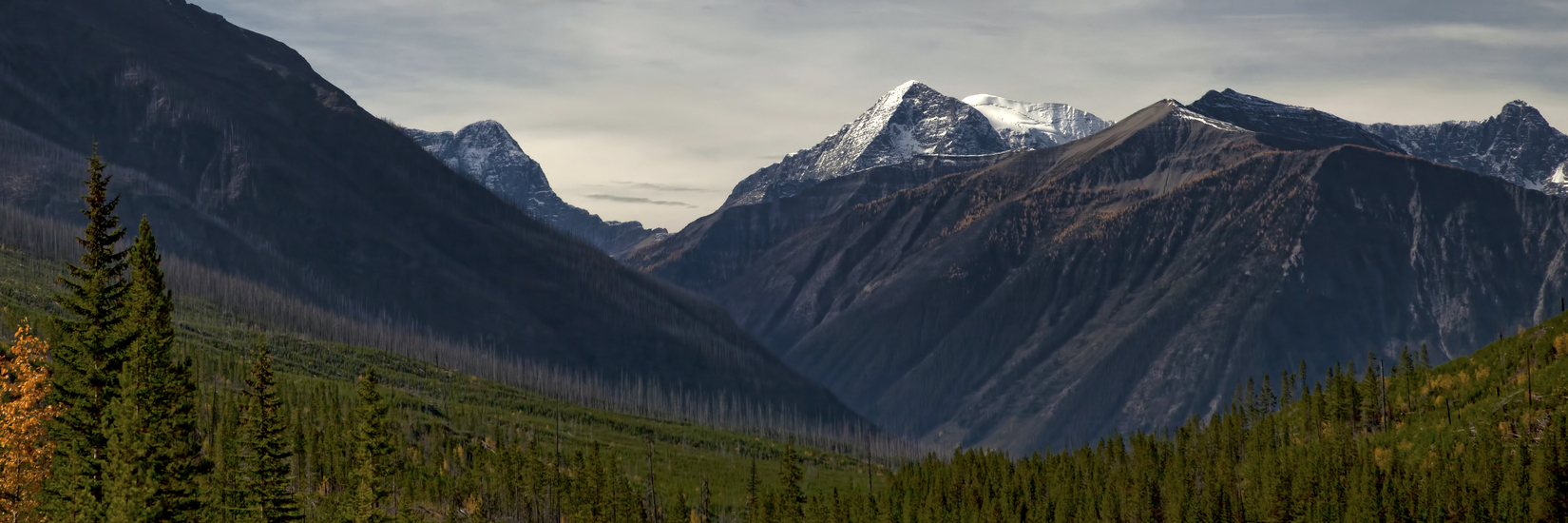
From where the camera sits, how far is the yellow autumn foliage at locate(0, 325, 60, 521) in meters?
66.9

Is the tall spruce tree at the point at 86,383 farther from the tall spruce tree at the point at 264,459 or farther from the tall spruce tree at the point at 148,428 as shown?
the tall spruce tree at the point at 264,459

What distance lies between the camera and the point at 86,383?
7238 centimetres

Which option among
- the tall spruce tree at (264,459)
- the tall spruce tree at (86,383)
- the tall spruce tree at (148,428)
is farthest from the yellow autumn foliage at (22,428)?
the tall spruce tree at (264,459)

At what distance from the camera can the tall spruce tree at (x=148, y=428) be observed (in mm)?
66688

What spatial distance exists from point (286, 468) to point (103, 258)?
25.3 metres

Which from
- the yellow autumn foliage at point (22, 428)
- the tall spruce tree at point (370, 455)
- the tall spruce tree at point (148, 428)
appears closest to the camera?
the tall spruce tree at point (148, 428)

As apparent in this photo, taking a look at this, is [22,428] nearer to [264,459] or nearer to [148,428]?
[148,428]

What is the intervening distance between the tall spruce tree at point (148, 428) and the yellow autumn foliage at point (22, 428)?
11.8ft

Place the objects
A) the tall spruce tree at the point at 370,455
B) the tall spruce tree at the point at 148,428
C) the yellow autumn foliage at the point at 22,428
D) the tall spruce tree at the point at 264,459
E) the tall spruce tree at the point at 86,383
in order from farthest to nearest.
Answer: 1. the tall spruce tree at the point at 264,459
2. the tall spruce tree at the point at 370,455
3. the tall spruce tree at the point at 86,383
4. the yellow autumn foliage at the point at 22,428
5. the tall spruce tree at the point at 148,428

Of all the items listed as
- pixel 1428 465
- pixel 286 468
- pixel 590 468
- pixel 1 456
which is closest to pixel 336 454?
pixel 590 468

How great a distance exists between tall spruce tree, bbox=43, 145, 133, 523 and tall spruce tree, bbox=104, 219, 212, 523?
3.18 feet

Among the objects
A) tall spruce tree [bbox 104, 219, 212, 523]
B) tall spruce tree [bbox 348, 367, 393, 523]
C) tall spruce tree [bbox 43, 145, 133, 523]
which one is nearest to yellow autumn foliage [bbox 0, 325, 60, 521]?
tall spruce tree [bbox 43, 145, 133, 523]

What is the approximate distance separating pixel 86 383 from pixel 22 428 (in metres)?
5.16

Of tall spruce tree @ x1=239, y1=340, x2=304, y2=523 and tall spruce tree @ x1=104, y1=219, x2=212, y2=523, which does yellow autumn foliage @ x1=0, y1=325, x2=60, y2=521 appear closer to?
tall spruce tree @ x1=104, y1=219, x2=212, y2=523
